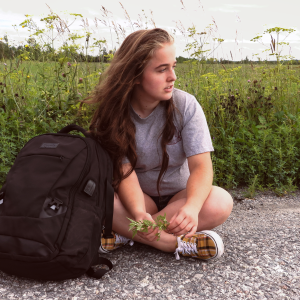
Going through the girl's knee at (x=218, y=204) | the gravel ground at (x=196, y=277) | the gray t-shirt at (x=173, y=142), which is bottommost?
the gravel ground at (x=196, y=277)

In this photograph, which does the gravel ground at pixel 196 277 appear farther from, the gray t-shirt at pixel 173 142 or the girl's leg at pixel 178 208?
Answer: the gray t-shirt at pixel 173 142

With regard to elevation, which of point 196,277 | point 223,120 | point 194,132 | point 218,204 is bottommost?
point 196,277

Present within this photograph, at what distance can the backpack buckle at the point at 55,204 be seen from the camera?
1955 mm

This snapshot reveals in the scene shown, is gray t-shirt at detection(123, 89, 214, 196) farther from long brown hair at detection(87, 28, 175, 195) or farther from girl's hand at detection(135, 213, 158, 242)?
girl's hand at detection(135, 213, 158, 242)

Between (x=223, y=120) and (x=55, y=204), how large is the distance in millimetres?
2900

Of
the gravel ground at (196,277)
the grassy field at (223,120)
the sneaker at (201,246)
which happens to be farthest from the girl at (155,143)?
the grassy field at (223,120)

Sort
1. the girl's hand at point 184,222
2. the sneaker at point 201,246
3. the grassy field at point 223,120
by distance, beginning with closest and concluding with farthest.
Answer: the girl's hand at point 184,222 < the sneaker at point 201,246 < the grassy field at point 223,120

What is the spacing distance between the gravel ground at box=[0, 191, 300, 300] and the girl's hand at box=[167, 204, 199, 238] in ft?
0.87

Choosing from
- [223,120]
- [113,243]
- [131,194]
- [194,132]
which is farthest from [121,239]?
[223,120]

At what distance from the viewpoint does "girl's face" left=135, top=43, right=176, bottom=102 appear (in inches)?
91.2

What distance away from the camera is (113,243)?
2486mm

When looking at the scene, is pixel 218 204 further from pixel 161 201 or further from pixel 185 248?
pixel 161 201

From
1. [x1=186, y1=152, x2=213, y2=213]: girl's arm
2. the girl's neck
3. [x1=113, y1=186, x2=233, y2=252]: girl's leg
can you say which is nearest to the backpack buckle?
[x1=113, y1=186, x2=233, y2=252]: girl's leg

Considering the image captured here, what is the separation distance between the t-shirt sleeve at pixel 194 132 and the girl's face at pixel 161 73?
0.70 ft
